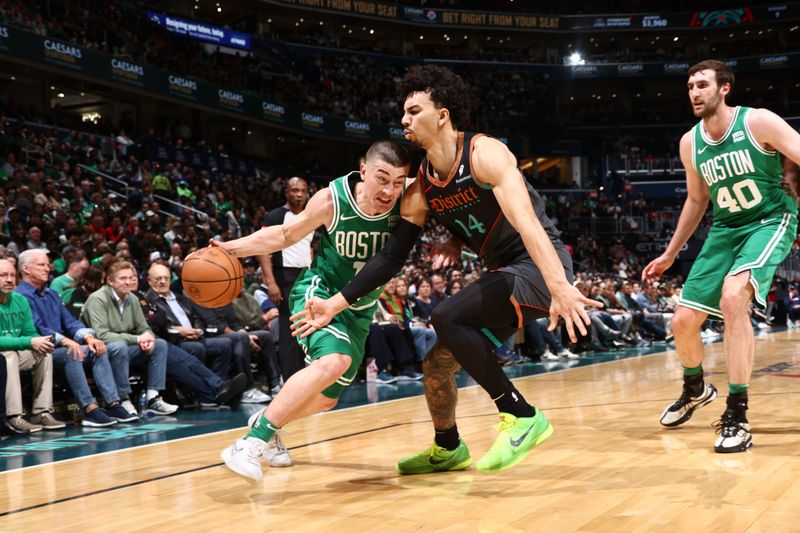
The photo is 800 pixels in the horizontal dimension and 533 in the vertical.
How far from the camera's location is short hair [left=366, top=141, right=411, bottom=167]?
3.56 meters

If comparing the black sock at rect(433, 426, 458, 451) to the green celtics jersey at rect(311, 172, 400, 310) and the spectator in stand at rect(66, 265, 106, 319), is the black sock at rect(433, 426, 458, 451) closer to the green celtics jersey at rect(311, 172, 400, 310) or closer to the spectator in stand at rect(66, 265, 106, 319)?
the green celtics jersey at rect(311, 172, 400, 310)

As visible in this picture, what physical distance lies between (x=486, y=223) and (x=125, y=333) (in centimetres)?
409

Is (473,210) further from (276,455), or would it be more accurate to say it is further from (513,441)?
(276,455)

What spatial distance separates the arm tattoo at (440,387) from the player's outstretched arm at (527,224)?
68 centimetres

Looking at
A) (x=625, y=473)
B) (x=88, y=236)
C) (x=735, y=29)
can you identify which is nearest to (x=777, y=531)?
(x=625, y=473)

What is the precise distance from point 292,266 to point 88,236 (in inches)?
264

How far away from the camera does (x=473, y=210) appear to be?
3439 mm

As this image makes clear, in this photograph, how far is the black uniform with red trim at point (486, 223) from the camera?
11.1 feet

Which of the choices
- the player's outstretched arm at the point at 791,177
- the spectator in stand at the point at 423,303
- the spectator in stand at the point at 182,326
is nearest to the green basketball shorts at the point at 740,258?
the player's outstretched arm at the point at 791,177

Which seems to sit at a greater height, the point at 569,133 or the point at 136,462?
the point at 569,133

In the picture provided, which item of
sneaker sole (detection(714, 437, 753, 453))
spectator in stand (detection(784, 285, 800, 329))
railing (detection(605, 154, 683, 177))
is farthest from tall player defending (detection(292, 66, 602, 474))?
railing (detection(605, 154, 683, 177))

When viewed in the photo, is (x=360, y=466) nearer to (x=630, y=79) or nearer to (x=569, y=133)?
(x=569, y=133)

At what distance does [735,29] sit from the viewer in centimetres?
3884

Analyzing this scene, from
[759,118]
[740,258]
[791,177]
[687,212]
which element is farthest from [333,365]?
[791,177]
